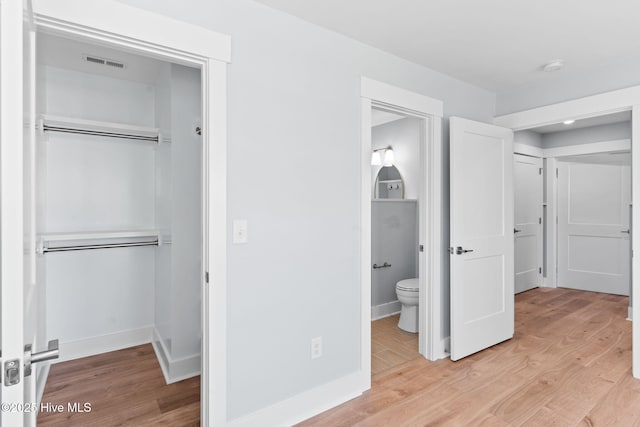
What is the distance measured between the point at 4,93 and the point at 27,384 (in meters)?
0.76

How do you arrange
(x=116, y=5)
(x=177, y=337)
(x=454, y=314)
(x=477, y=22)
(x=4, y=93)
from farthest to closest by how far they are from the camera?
(x=454, y=314) → (x=177, y=337) → (x=477, y=22) → (x=116, y=5) → (x=4, y=93)

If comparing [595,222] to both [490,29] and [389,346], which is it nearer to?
[389,346]

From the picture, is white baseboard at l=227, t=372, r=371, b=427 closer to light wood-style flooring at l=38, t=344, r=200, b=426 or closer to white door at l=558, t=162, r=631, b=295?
light wood-style flooring at l=38, t=344, r=200, b=426

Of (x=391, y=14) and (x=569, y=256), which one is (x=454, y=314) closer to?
(x=391, y=14)

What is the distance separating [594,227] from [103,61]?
20.8 ft

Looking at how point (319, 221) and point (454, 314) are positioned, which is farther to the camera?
point (454, 314)

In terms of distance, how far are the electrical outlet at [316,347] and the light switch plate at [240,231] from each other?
31.0 inches

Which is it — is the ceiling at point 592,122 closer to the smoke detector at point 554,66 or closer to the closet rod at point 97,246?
the smoke detector at point 554,66

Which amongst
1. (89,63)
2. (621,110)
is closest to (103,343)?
(89,63)

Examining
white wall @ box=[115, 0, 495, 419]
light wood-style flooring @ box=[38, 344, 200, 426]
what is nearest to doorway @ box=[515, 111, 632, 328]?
white wall @ box=[115, 0, 495, 419]

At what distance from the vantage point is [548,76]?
298 centimetres

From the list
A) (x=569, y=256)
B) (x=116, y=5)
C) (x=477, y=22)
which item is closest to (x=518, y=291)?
(x=569, y=256)

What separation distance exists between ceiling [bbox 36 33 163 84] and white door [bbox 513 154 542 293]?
15.5ft

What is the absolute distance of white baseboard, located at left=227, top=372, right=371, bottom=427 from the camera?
6.37 ft
